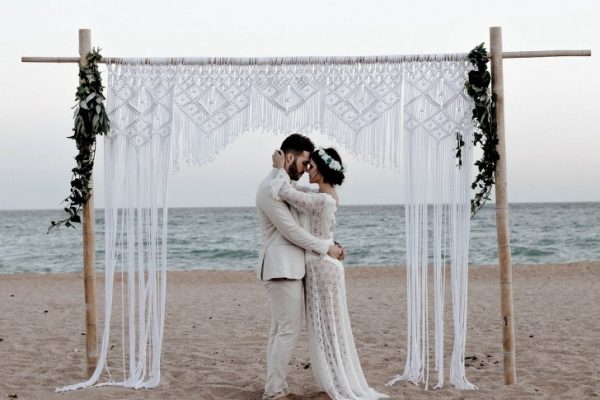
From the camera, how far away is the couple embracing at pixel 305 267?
13.0 ft

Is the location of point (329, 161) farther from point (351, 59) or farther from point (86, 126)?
point (86, 126)

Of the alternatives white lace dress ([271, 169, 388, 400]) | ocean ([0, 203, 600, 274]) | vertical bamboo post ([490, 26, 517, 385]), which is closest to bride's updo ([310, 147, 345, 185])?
white lace dress ([271, 169, 388, 400])

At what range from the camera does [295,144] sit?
158 inches

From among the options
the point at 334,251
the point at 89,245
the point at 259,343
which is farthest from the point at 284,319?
the point at 259,343

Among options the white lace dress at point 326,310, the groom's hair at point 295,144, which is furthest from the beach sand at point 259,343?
the groom's hair at point 295,144

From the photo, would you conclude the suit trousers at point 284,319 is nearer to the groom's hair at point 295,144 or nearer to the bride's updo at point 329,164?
the bride's updo at point 329,164

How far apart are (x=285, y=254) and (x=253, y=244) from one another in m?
20.2

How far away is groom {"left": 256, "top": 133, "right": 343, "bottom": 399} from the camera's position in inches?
155

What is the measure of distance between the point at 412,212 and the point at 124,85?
6.59ft

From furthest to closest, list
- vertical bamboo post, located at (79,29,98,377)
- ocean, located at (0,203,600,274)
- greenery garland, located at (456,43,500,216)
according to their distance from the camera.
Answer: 1. ocean, located at (0,203,600,274)
2. vertical bamboo post, located at (79,29,98,377)
3. greenery garland, located at (456,43,500,216)

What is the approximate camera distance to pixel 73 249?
Answer: 23.6 m

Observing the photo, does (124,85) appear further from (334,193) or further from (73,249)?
(73,249)

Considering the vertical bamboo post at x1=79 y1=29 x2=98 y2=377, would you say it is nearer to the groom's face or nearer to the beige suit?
the beige suit

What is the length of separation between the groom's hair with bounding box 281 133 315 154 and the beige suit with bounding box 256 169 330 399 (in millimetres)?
149
